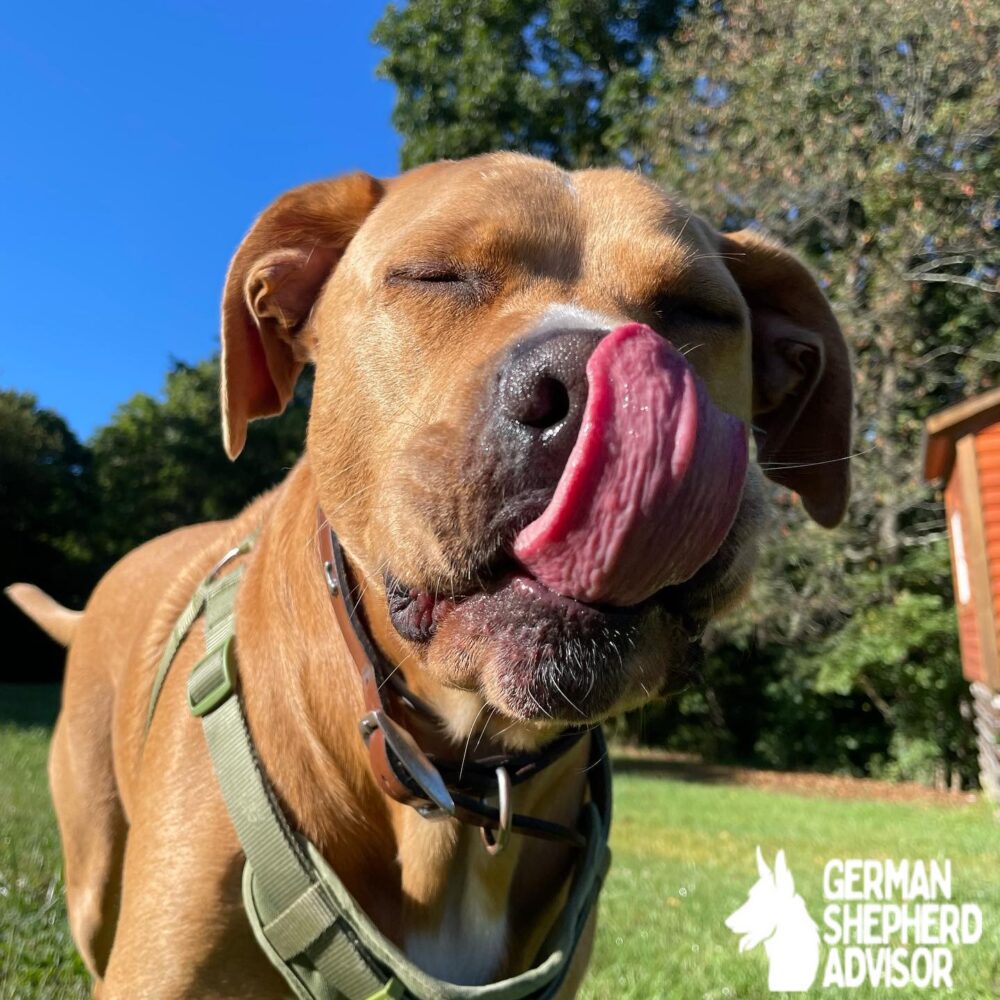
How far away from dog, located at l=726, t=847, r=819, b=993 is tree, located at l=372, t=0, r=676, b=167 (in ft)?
65.0

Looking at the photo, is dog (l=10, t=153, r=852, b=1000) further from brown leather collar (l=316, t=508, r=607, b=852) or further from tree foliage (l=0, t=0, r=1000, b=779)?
tree foliage (l=0, t=0, r=1000, b=779)

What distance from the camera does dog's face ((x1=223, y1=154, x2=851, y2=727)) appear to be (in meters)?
1.33

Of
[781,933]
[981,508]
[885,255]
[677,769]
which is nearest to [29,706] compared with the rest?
[677,769]

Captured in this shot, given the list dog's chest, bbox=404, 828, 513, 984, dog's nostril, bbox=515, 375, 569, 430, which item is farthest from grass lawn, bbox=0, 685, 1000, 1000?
dog's nostril, bbox=515, 375, 569, 430

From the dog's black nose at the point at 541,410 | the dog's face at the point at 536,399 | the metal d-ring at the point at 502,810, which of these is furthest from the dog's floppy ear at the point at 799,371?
the dog's black nose at the point at 541,410

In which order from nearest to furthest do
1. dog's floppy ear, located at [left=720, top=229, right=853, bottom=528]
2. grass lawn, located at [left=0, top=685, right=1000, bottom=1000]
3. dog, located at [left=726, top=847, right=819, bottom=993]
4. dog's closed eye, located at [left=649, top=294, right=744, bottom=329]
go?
1. dog's closed eye, located at [left=649, top=294, right=744, bottom=329]
2. dog's floppy ear, located at [left=720, top=229, right=853, bottom=528]
3. grass lawn, located at [left=0, top=685, right=1000, bottom=1000]
4. dog, located at [left=726, top=847, right=819, bottom=993]

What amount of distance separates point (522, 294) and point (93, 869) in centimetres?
247

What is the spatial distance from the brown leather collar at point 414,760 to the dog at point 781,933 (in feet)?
8.39

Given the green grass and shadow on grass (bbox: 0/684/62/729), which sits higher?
the green grass

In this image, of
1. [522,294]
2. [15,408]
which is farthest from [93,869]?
[15,408]

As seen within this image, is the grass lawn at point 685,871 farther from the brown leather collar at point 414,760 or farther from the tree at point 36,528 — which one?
the tree at point 36,528

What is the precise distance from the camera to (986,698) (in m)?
12.1

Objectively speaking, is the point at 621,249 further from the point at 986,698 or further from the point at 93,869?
the point at 986,698

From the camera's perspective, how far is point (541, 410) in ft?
4.59
